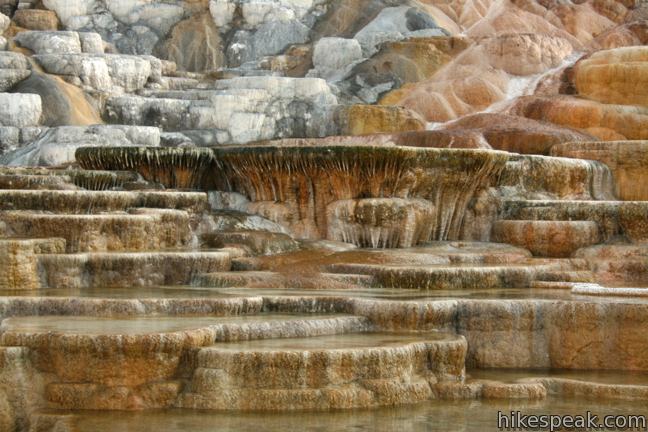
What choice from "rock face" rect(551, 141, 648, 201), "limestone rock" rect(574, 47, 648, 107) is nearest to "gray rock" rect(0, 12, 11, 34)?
"limestone rock" rect(574, 47, 648, 107)

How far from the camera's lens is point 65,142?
65.4ft

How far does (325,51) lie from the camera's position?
26.7 metres

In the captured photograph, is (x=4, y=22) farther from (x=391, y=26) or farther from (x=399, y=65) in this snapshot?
(x=391, y=26)

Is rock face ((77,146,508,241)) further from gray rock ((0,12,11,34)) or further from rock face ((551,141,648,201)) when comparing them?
gray rock ((0,12,11,34))

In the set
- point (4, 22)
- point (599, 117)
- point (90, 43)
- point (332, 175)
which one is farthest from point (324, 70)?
point (332, 175)

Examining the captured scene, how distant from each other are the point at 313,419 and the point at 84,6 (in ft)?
68.4

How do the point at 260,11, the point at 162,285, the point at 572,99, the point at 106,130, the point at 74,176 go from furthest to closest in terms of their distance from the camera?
the point at 260,11 < the point at 572,99 < the point at 106,130 < the point at 74,176 < the point at 162,285

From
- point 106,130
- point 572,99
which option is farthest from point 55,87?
point 572,99

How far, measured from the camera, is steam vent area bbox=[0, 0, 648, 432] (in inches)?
370

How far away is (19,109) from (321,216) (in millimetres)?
7767

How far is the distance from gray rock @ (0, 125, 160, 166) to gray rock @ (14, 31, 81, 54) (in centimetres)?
436

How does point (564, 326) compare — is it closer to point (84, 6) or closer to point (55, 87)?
point (55, 87)

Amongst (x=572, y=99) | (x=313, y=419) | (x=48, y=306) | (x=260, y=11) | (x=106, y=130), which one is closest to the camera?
(x=313, y=419)

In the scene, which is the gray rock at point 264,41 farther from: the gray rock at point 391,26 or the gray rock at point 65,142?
the gray rock at point 65,142
